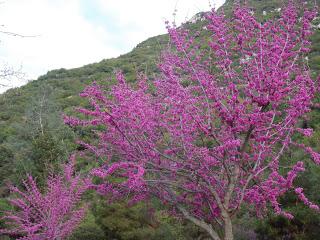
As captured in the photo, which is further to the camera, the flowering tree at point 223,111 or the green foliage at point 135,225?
the green foliage at point 135,225

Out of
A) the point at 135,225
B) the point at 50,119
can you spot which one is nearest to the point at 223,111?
the point at 135,225

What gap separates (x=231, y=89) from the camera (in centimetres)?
550

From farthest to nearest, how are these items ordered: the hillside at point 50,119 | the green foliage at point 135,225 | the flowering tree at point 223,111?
1. the hillside at point 50,119
2. the green foliage at point 135,225
3. the flowering tree at point 223,111

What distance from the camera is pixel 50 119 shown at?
25.2 m

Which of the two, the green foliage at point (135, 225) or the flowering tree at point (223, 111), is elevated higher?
the flowering tree at point (223, 111)

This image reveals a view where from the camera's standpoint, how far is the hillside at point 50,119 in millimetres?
15360

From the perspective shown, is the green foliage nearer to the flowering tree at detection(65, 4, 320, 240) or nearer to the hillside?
the hillside

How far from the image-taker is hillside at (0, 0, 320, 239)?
15360 mm

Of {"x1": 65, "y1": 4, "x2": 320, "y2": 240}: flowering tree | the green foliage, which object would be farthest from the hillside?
{"x1": 65, "y1": 4, "x2": 320, "y2": 240}: flowering tree

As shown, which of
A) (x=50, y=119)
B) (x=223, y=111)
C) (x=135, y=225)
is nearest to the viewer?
(x=223, y=111)

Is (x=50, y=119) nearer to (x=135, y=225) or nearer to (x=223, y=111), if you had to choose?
(x=135, y=225)

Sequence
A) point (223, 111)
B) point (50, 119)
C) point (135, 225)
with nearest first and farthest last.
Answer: point (223, 111) → point (135, 225) → point (50, 119)

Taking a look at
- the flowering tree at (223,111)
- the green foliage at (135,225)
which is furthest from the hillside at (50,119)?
the flowering tree at (223,111)

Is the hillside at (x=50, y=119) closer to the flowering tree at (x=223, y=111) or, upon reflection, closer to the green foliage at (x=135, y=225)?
the green foliage at (x=135, y=225)
